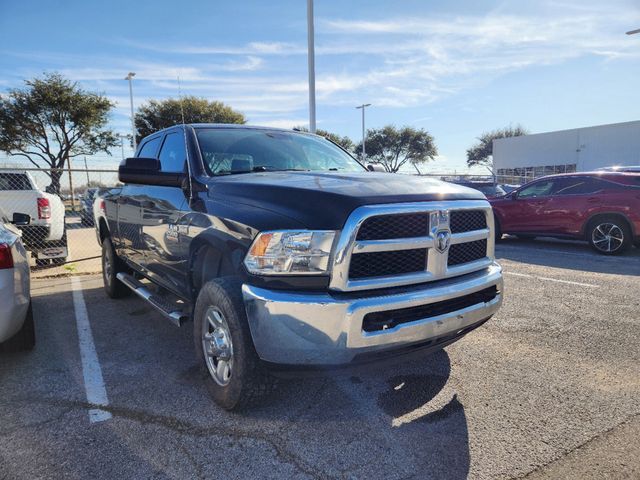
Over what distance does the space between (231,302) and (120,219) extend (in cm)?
321

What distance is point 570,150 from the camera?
32812 millimetres

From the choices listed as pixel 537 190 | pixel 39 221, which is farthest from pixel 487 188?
→ pixel 39 221

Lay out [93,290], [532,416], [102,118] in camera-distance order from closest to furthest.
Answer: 1. [532,416]
2. [93,290]
3. [102,118]

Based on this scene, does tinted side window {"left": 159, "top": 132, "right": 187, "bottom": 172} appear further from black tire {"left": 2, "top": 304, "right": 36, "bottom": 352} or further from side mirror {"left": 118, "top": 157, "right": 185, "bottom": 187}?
black tire {"left": 2, "top": 304, "right": 36, "bottom": 352}

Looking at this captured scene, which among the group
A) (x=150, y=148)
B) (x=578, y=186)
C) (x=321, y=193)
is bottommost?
(x=578, y=186)

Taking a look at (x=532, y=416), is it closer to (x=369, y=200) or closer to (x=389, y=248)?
(x=389, y=248)

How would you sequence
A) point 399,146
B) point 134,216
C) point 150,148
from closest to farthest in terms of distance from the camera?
point 134,216 → point 150,148 → point 399,146

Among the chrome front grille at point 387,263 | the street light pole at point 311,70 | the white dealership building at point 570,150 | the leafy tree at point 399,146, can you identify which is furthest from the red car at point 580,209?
the leafy tree at point 399,146

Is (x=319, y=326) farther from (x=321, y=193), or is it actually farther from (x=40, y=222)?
(x=40, y=222)

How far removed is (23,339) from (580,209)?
944cm

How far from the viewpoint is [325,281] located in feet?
7.43

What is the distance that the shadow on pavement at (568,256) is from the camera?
702 cm

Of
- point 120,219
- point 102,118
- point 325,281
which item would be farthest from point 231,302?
point 102,118

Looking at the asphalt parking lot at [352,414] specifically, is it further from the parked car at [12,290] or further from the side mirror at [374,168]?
the side mirror at [374,168]
